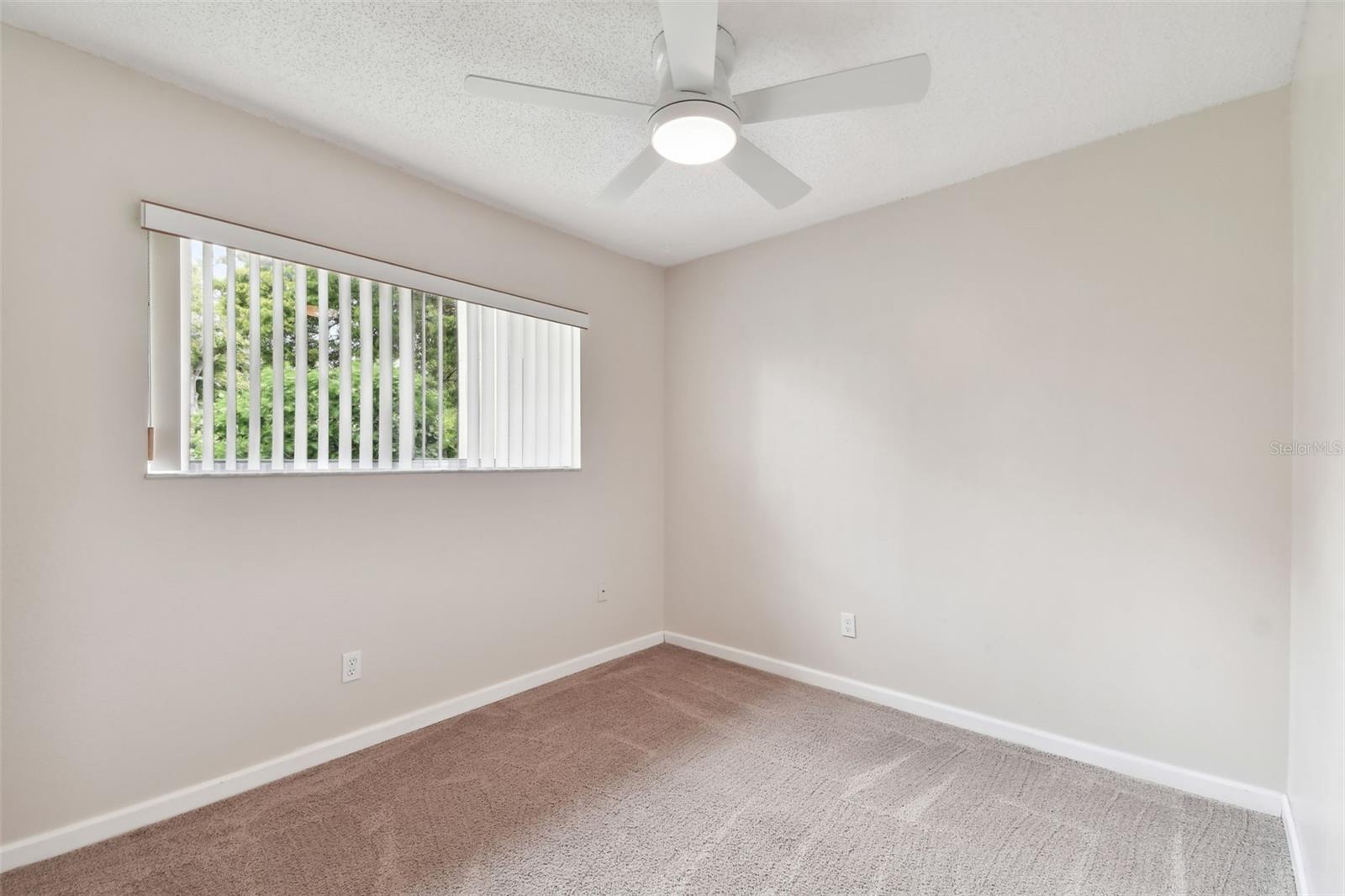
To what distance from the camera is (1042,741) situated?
241 cm

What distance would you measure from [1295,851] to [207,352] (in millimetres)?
3679

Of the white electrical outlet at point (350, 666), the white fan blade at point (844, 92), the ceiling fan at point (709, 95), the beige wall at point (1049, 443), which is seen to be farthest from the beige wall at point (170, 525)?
the white fan blade at point (844, 92)

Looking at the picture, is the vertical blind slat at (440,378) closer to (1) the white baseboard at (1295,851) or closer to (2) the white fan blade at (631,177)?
(2) the white fan blade at (631,177)

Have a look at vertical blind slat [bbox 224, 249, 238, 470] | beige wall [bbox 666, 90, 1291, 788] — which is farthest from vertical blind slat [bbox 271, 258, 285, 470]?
beige wall [bbox 666, 90, 1291, 788]

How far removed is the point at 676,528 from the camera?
3785 millimetres

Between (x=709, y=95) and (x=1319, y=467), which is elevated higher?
(x=709, y=95)

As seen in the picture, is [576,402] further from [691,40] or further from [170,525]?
[691,40]

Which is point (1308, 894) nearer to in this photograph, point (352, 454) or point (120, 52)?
point (352, 454)

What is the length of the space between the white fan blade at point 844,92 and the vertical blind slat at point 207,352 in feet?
5.93

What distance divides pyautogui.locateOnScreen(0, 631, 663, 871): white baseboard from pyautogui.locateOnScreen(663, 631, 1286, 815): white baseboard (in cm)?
126

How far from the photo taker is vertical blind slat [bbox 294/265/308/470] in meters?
2.23

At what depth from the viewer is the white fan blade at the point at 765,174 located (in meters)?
1.87

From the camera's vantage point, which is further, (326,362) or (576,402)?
(576,402)

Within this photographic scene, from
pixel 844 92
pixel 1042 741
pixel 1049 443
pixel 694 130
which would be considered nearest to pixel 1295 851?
pixel 1042 741
